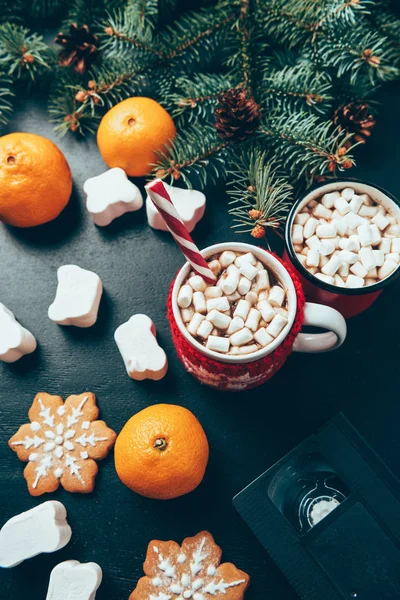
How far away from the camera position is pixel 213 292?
874 mm

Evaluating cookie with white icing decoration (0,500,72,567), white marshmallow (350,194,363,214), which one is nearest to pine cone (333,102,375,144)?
white marshmallow (350,194,363,214)

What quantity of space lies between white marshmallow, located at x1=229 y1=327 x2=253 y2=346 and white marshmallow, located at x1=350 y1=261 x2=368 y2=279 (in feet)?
0.69

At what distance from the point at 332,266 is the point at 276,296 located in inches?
4.7

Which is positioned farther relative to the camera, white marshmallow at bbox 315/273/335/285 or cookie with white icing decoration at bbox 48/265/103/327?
cookie with white icing decoration at bbox 48/265/103/327

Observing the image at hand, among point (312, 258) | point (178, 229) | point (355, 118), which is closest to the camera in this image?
point (178, 229)

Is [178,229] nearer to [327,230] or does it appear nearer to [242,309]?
[242,309]

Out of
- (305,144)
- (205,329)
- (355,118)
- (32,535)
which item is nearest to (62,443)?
(32,535)

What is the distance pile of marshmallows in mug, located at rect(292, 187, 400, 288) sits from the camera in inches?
36.3

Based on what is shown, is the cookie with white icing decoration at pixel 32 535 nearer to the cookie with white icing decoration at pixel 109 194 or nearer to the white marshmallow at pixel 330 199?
the cookie with white icing decoration at pixel 109 194

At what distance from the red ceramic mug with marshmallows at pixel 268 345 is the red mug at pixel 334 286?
1.6 inches

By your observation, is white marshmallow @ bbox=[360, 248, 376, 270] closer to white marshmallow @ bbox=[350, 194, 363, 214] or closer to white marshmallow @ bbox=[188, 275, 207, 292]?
white marshmallow @ bbox=[350, 194, 363, 214]

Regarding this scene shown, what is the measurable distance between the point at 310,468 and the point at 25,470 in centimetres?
49

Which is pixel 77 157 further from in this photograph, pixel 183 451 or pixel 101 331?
pixel 183 451

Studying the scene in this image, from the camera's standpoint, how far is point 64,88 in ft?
3.61
